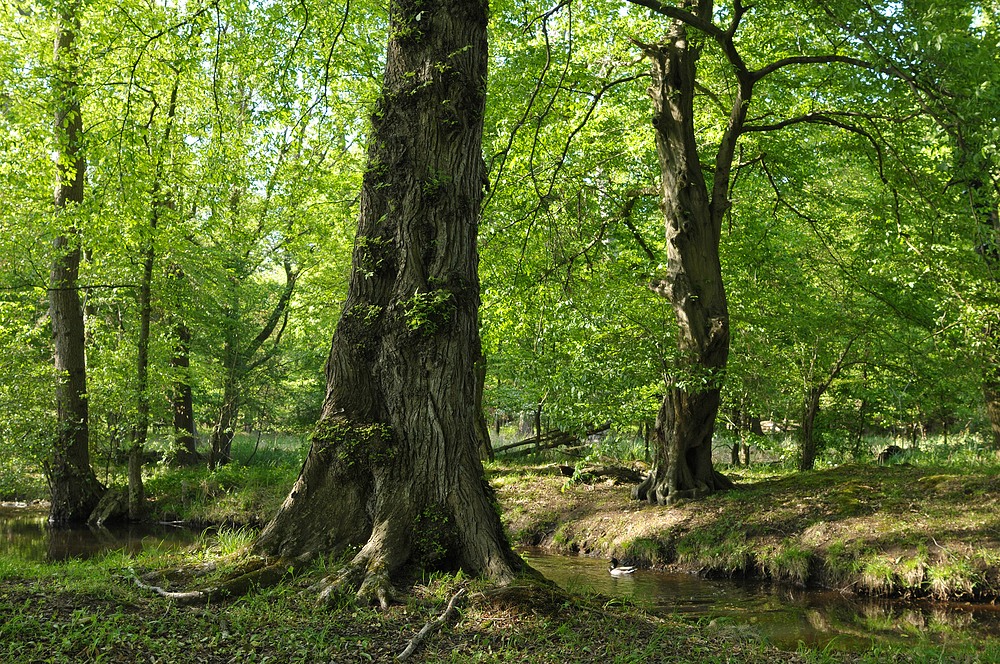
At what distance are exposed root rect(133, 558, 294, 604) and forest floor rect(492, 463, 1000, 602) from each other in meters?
5.62

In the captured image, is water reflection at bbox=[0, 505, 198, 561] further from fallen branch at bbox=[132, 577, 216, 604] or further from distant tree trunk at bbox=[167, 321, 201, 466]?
fallen branch at bbox=[132, 577, 216, 604]

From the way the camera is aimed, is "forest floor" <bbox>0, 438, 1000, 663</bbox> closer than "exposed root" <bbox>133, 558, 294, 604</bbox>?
Yes

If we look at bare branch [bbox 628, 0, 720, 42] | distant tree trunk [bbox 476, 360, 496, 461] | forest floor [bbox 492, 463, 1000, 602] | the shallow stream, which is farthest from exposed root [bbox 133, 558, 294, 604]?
distant tree trunk [bbox 476, 360, 496, 461]

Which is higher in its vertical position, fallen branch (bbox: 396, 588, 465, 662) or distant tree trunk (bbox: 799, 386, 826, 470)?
distant tree trunk (bbox: 799, 386, 826, 470)

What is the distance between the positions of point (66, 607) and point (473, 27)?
15.9ft

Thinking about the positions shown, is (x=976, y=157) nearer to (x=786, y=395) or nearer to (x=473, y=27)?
(x=473, y=27)

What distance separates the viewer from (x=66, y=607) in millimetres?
4090

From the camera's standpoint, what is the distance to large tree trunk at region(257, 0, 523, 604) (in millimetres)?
4973

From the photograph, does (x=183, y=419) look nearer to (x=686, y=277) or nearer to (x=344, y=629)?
(x=686, y=277)

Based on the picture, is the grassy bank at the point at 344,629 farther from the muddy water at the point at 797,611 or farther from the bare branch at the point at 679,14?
the bare branch at the point at 679,14

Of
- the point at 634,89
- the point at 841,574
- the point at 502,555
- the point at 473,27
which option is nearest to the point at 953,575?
the point at 841,574

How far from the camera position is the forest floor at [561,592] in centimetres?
379

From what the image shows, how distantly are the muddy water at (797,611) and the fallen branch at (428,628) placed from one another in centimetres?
168

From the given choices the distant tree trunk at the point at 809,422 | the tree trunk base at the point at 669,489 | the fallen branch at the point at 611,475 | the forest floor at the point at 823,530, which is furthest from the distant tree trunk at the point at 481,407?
the distant tree trunk at the point at 809,422
